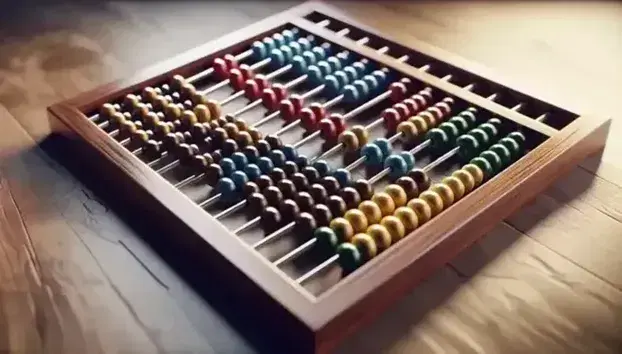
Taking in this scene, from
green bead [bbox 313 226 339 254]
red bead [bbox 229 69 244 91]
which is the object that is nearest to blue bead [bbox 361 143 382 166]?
green bead [bbox 313 226 339 254]

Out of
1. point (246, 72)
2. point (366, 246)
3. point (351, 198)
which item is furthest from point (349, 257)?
point (246, 72)

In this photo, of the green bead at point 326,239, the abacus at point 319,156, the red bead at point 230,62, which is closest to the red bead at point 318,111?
the abacus at point 319,156

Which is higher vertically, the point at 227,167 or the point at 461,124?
the point at 227,167

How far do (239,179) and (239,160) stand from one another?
0.06 meters

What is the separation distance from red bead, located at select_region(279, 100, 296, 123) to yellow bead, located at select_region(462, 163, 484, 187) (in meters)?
0.32

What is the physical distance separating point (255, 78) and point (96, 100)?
28 cm

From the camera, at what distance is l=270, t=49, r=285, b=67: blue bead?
160cm

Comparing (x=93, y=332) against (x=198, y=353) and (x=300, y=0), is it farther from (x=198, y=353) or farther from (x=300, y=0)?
(x=300, y=0)

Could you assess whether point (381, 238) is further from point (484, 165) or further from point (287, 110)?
point (287, 110)

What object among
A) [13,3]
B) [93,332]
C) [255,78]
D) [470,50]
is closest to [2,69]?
[13,3]

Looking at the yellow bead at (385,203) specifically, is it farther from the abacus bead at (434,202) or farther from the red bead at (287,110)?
the red bead at (287,110)

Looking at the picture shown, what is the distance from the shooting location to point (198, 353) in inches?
40.5

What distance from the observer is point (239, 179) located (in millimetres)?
1265

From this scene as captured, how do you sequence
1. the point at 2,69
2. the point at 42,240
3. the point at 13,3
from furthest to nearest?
the point at 13,3
the point at 2,69
the point at 42,240
